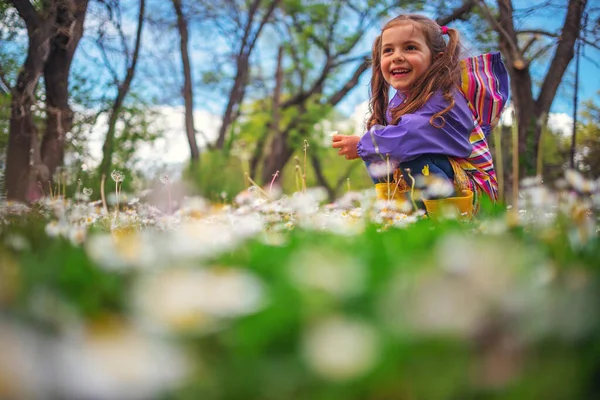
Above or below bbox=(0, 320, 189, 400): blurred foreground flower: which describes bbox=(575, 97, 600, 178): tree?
above

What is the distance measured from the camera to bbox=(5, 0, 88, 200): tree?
3371 mm

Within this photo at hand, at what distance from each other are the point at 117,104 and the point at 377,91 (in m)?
3.00

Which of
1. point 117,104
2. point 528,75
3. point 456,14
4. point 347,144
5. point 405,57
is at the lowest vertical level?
point 347,144

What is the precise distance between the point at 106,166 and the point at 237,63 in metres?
3.93

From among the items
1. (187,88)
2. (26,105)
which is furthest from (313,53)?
(26,105)

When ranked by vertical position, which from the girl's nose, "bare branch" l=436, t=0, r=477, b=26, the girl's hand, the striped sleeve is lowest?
the girl's hand

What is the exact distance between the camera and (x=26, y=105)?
3486mm

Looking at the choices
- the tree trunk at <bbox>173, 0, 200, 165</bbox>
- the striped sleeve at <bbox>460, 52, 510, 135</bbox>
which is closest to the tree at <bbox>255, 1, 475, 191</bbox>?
the tree trunk at <bbox>173, 0, 200, 165</bbox>

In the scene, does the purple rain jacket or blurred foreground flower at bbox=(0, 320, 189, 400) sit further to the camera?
the purple rain jacket

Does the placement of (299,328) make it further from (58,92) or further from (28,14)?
(58,92)

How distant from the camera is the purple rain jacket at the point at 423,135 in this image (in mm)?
2609

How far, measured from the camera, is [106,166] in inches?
165

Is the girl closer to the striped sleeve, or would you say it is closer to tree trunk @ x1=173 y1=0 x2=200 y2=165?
the striped sleeve

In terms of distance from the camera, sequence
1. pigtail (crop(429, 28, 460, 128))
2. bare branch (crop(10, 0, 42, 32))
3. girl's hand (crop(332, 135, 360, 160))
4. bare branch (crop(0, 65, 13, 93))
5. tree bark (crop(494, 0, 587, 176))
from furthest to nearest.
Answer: tree bark (crop(494, 0, 587, 176)) → bare branch (crop(0, 65, 13, 93)) → bare branch (crop(10, 0, 42, 32)) → girl's hand (crop(332, 135, 360, 160)) → pigtail (crop(429, 28, 460, 128))
